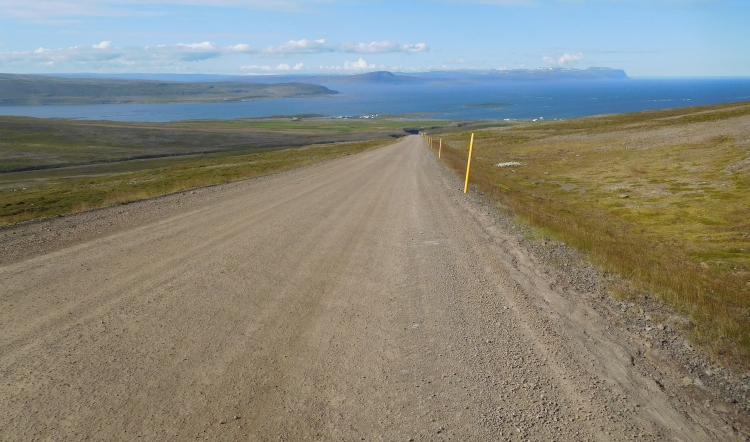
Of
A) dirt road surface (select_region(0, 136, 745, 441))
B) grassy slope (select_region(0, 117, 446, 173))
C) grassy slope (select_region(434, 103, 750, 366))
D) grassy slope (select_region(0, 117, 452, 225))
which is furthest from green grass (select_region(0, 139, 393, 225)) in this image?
dirt road surface (select_region(0, 136, 745, 441))

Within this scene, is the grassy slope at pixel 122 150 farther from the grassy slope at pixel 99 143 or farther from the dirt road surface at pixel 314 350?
the dirt road surface at pixel 314 350

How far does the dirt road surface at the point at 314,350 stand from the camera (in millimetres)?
4617

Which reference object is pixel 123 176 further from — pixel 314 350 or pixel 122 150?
pixel 314 350

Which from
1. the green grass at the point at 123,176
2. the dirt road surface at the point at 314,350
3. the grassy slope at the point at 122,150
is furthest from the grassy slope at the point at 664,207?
the grassy slope at the point at 122,150

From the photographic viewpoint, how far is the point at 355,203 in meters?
17.6

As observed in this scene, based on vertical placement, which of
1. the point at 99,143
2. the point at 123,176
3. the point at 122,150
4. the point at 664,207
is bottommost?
the point at 123,176

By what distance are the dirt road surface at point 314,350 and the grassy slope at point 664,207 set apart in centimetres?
190

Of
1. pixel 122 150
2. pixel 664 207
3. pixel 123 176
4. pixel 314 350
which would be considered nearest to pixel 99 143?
pixel 122 150

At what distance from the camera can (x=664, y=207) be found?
2403 centimetres

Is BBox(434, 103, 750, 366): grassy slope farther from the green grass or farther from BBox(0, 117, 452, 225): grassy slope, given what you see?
BBox(0, 117, 452, 225): grassy slope

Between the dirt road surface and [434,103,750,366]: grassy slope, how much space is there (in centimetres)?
190

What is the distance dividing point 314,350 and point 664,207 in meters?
23.7

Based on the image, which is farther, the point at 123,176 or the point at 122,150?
the point at 122,150

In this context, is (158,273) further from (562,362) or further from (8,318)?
(562,362)
